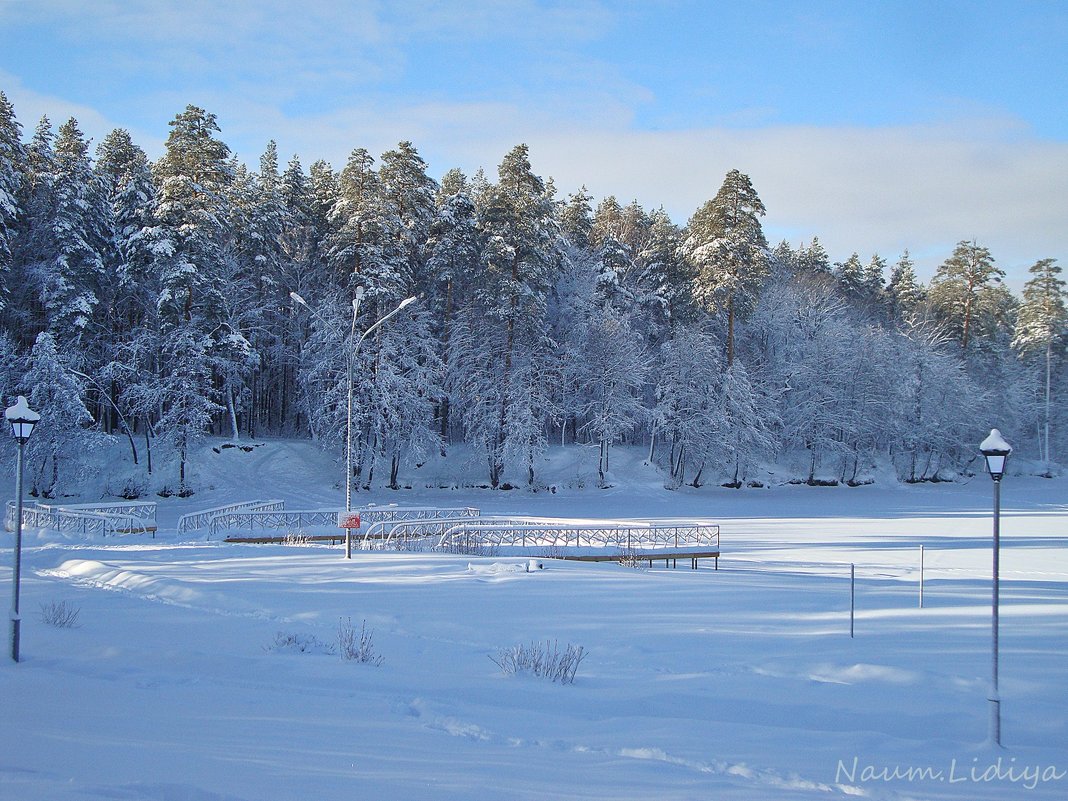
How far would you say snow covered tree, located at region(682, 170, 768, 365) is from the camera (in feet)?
162

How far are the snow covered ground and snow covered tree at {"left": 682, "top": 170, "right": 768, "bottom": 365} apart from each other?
32.2m

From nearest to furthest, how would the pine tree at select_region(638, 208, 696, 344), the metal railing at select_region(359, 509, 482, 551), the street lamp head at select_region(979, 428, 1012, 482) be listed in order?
the street lamp head at select_region(979, 428, 1012, 482), the metal railing at select_region(359, 509, 482, 551), the pine tree at select_region(638, 208, 696, 344)

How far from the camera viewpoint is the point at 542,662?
951 cm

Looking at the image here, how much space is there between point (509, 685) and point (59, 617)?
280 inches

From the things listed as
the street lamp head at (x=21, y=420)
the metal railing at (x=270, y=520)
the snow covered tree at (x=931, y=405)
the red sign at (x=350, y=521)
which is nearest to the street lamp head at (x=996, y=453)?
the street lamp head at (x=21, y=420)

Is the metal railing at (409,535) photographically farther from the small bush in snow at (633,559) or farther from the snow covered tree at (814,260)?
the snow covered tree at (814,260)

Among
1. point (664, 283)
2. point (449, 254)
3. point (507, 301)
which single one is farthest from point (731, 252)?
point (449, 254)

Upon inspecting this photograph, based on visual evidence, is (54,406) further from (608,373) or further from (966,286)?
(966,286)

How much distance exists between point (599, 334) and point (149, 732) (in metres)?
43.9

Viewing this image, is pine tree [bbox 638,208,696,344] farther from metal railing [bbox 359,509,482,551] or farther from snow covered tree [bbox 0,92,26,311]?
snow covered tree [bbox 0,92,26,311]

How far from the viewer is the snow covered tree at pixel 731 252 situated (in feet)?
162

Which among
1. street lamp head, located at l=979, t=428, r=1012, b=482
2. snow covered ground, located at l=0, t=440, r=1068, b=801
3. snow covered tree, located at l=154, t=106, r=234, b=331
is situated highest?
snow covered tree, located at l=154, t=106, r=234, b=331

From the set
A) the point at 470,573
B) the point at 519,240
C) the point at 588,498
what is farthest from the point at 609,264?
the point at 470,573

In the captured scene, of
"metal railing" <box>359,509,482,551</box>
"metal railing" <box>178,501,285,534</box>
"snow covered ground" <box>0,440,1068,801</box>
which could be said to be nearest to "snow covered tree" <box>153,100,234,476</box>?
"metal railing" <box>178,501,285,534</box>
